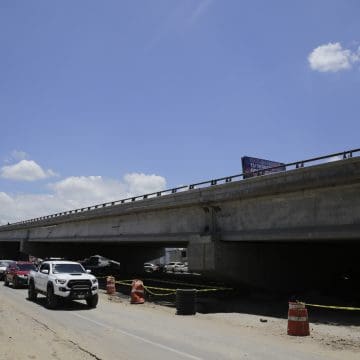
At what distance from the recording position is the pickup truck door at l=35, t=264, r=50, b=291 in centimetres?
2105

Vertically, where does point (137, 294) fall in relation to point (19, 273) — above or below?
below

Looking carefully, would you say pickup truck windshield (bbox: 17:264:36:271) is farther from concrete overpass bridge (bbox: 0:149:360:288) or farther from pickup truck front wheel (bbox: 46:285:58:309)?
pickup truck front wheel (bbox: 46:285:58:309)

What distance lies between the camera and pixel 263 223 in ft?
72.0

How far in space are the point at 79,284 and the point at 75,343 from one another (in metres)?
8.52

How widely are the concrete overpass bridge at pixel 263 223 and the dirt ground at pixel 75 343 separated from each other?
3827mm

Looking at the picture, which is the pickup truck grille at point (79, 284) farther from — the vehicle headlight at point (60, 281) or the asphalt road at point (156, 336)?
the asphalt road at point (156, 336)

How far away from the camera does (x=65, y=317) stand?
1702 cm

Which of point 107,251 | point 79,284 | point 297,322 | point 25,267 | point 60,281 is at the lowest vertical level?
point 297,322

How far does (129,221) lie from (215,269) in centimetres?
1226

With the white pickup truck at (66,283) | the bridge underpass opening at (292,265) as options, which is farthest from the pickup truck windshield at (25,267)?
the bridge underpass opening at (292,265)

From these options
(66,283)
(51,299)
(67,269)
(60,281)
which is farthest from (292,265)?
(51,299)

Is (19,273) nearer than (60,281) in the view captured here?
No

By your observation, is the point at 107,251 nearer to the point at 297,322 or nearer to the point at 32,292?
the point at 32,292

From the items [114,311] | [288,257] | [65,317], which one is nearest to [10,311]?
[65,317]
